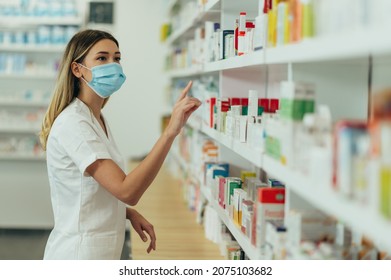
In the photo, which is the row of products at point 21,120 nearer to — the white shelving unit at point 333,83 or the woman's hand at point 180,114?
the white shelving unit at point 333,83

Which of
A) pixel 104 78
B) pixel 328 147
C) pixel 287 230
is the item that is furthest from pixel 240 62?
pixel 328 147

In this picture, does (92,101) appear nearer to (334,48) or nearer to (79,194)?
(79,194)

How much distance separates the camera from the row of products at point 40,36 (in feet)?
25.0

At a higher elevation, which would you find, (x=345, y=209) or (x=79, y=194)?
(x=345, y=209)

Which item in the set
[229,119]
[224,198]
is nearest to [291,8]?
[229,119]

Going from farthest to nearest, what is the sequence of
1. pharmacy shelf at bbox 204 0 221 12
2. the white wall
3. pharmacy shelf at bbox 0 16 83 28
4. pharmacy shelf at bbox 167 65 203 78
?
the white wall, pharmacy shelf at bbox 0 16 83 28, pharmacy shelf at bbox 167 65 203 78, pharmacy shelf at bbox 204 0 221 12

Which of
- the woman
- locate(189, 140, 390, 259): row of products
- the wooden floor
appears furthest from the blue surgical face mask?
the wooden floor

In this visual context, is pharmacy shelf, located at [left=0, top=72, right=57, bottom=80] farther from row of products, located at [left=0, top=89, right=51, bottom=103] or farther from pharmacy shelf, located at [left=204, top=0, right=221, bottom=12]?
pharmacy shelf, located at [left=204, top=0, right=221, bottom=12]

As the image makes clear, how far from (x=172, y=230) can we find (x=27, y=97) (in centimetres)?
378

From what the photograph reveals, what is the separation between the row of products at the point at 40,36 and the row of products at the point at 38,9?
0.16 meters

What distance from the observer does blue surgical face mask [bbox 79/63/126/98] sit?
304 cm

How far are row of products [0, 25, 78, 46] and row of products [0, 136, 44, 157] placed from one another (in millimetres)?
1112

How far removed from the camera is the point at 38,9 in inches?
300

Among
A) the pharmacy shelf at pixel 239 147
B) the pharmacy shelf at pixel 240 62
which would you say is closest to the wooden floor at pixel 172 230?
the pharmacy shelf at pixel 239 147
